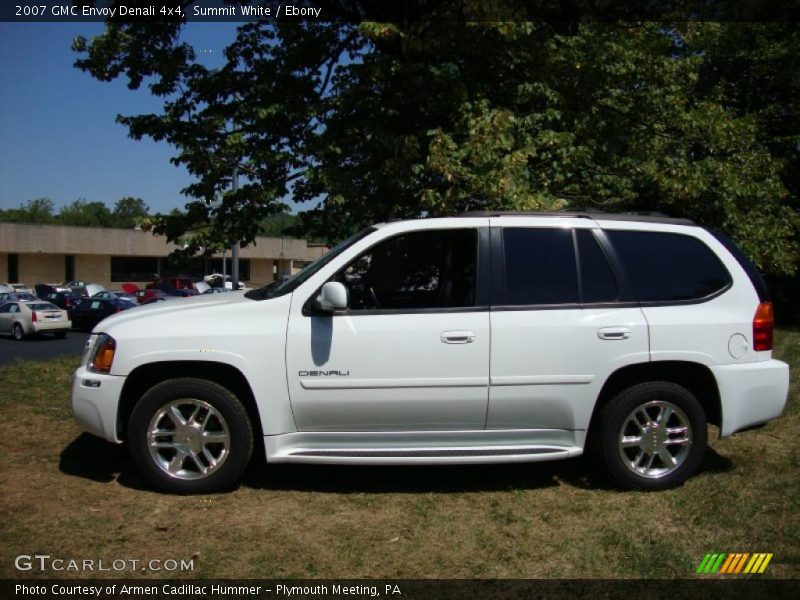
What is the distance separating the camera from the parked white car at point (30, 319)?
92.7ft

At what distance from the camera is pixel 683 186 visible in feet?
28.9

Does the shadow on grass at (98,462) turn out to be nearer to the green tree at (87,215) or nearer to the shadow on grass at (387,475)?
the shadow on grass at (387,475)

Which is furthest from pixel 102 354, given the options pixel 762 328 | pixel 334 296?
pixel 762 328

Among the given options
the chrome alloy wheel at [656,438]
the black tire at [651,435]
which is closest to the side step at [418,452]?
the black tire at [651,435]

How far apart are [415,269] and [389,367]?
0.76 meters

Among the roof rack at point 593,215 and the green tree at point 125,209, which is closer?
the roof rack at point 593,215

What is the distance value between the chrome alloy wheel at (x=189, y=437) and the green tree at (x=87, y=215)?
143 meters

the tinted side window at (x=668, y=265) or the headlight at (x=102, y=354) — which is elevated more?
the tinted side window at (x=668, y=265)

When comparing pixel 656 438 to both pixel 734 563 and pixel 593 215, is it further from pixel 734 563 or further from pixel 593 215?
pixel 593 215

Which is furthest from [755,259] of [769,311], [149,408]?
[149,408]

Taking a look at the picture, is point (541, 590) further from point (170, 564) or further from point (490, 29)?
point (490, 29)

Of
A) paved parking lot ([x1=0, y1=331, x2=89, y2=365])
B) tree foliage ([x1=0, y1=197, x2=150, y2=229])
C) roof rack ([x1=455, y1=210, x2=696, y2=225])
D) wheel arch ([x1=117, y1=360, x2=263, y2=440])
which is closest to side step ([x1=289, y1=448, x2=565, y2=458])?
wheel arch ([x1=117, y1=360, x2=263, y2=440])

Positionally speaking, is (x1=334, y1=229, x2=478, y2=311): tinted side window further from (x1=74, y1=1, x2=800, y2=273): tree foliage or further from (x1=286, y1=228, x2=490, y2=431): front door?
(x1=74, y1=1, x2=800, y2=273): tree foliage

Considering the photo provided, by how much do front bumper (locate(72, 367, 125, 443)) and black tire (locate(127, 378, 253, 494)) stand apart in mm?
137
